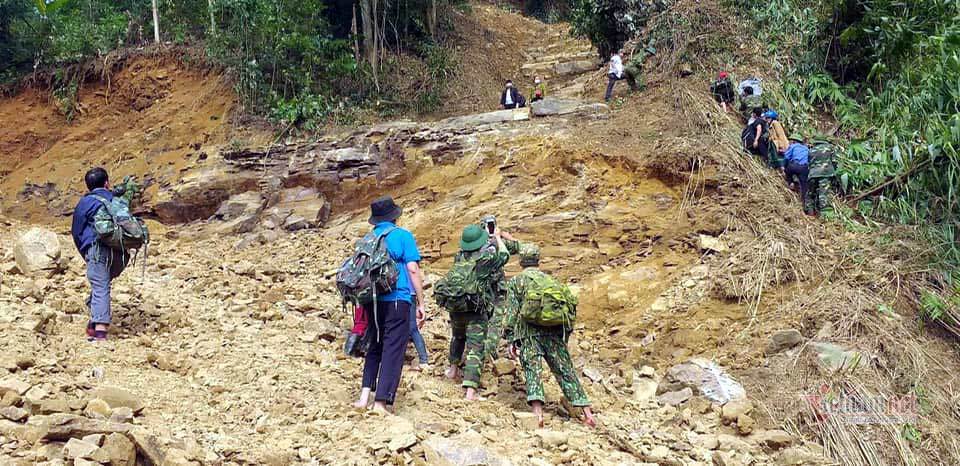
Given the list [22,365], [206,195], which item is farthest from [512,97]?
[22,365]

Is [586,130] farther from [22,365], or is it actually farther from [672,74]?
[22,365]

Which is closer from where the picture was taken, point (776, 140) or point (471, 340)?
point (471, 340)

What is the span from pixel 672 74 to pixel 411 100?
5.37 metres

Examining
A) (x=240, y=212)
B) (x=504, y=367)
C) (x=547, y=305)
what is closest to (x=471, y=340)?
(x=504, y=367)

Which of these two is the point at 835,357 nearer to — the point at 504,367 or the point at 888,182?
the point at 504,367

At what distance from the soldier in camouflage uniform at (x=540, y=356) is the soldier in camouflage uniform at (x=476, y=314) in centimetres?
40

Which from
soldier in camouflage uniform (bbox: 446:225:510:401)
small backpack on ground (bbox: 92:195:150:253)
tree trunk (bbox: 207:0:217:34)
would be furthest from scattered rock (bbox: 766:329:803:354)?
tree trunk (bbox: 207:0:217:34)

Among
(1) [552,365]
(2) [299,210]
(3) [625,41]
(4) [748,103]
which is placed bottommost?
(2) [299,210]

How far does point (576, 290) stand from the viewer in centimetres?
816

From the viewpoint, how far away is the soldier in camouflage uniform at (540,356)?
5023 millimetres

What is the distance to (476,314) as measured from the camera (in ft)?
18.3

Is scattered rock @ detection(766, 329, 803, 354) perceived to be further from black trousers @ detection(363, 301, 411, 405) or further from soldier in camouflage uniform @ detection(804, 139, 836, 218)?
black trousers @ detection(363, 301, 411, 405)

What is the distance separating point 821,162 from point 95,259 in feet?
25.6

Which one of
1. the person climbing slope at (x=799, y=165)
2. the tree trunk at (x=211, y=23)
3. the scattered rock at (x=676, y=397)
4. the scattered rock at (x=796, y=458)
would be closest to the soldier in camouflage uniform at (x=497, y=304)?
the scattered rock at (x=676, y=397)
